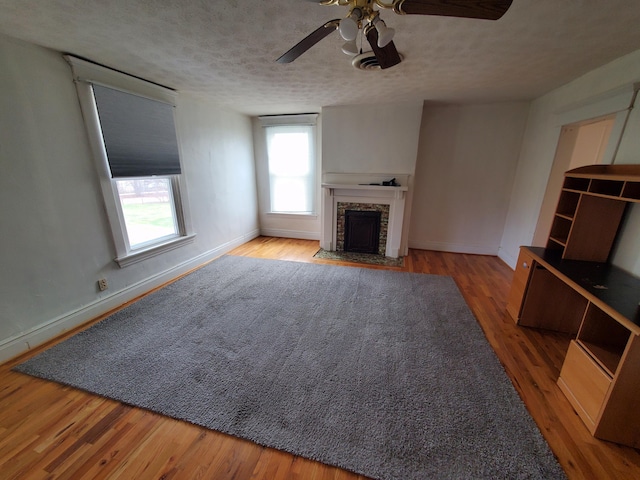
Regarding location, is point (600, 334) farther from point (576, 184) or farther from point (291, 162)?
point (291, 162)

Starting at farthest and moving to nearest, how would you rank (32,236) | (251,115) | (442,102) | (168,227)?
(251,115), (442,102), (168,227), (32,236)

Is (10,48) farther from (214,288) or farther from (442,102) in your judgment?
(442,102)

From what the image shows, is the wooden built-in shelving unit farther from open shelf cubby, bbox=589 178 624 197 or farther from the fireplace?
the fireplace

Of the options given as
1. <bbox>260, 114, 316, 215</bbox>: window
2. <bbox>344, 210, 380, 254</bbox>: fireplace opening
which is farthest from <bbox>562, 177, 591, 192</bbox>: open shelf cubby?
<bbox>260, 114, 316, 215</bbox>: window

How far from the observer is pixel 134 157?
8.52 ft

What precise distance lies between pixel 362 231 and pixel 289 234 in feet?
5.31

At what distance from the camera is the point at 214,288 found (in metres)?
2.96

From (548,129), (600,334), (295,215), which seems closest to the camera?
(600,334)

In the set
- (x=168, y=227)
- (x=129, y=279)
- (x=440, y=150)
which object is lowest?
(x=129, y=279)

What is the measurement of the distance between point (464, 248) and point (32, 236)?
520 cm

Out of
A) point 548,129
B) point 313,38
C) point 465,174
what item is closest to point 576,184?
point 548,129

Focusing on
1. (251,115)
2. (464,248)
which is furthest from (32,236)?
(464,248)

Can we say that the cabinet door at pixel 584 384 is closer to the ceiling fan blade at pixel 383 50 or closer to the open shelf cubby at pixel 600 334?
the open shelf cubby at pixel 600 334

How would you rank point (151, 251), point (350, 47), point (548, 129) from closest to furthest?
1. point (350, 47)
2. point (151, 251)
3. point (548, 129)
